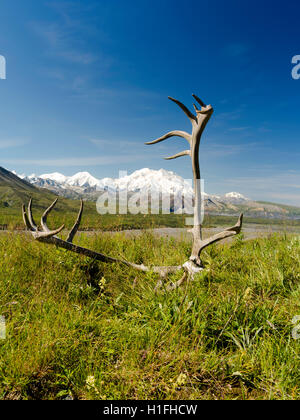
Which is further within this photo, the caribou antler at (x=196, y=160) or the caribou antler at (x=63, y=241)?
the caribou antler at (x=196, y=160)

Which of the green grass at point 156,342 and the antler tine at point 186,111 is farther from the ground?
the antler tine at point 186,111

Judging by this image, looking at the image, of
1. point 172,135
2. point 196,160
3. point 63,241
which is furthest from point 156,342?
point 172,135

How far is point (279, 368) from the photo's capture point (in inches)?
98.5

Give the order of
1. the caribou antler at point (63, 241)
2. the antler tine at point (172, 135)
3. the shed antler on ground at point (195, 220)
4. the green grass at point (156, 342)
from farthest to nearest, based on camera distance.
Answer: the antler tine at point (172, 135)
the shed antler on ground at point (195, 220)
the caribou antler at point (63, 241)
the green grass at point (156, 342)

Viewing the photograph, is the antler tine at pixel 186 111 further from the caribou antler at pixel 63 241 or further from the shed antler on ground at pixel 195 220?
the caribou antler at pixel 63 241

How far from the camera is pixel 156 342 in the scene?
2904mm

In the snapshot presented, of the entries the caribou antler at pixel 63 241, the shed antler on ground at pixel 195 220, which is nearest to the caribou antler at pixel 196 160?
the shed antler on ground at pixel 195 220

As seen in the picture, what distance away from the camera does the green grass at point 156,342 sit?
2.47 m

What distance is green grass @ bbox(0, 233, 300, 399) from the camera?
2475 mm

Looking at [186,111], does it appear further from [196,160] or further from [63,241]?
[63,241]

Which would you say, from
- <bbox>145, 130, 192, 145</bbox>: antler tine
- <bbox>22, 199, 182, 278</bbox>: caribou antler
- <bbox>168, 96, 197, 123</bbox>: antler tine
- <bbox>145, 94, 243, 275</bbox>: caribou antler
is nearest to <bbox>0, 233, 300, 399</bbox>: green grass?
<bbox>22, 199, 182, 278</bbox>: caribou antler

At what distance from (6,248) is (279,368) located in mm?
6149

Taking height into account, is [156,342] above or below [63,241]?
below
